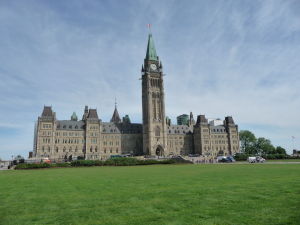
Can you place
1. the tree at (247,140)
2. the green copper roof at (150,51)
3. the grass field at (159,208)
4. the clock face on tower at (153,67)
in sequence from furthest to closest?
the tree at (247,140) < the green copper roof at (150,51) < the clock face on tower at (153,67) < the grass field at (159,208)

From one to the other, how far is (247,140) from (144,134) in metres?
62.2

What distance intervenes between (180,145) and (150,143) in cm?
2503

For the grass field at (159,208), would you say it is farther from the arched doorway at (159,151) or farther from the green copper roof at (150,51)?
the green copper roof at (150,51)

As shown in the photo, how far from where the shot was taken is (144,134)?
121 metres

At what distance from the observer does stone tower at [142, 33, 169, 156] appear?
388 ft

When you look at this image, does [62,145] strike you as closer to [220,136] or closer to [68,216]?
[220,136]

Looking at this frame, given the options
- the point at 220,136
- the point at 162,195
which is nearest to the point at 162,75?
the point at 220,136

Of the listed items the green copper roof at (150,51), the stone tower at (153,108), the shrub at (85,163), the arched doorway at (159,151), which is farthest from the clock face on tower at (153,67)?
the shrub at (85,163)

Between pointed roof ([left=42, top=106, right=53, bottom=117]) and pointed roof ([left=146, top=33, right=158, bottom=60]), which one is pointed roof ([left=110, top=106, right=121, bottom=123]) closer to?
pointed roof ([left=146, top=33, right=158, bottom=60])

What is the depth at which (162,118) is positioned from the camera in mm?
121500

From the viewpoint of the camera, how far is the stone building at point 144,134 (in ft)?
357

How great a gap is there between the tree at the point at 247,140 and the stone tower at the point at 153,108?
4977 centimetres

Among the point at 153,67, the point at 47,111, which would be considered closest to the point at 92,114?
the point at 47,111

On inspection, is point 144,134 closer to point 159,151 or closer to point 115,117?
point 159,151
